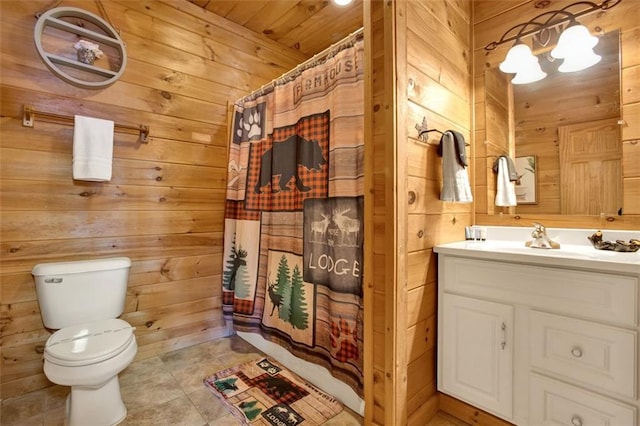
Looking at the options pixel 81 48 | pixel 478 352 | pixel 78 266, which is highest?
pixel 81 48

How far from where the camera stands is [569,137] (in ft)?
5.30

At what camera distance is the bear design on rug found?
5.60 ft

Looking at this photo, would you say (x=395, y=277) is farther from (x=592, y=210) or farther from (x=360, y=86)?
(x=592, y=210)

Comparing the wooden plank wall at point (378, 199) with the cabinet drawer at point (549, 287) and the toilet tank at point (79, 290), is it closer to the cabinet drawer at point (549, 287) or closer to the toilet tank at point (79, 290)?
the cabinet drawer at point (549, 287)

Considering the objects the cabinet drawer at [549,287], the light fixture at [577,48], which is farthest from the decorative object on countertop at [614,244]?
the light fixture at [577,48]

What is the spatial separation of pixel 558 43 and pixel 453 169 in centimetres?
84

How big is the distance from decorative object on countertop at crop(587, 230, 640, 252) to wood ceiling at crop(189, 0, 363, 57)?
2130 mm

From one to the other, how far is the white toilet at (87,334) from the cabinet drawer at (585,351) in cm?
183

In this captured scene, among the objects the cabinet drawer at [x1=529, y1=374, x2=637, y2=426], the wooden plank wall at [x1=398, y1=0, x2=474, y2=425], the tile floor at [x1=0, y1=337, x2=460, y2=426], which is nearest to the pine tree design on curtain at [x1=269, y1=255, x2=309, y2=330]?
the tile floor at [x1=0, y1=337, x2=460, y2=426]

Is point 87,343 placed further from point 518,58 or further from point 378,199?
point 518,58

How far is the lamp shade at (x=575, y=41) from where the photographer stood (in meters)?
1.43

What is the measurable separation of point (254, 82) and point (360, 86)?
1.45m

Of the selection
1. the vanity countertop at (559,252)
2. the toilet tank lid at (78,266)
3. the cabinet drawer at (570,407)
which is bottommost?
the cabinet drawer at (570,407)

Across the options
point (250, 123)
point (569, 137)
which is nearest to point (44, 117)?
point (250, 123)
